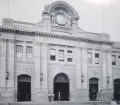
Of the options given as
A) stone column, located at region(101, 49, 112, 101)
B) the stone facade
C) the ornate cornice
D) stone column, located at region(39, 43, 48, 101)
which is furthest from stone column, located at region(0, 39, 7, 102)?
stone column, located at region(101, 49, 112, 101)

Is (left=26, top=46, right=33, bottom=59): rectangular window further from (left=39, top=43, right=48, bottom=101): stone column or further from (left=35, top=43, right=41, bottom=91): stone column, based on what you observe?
(left=39, top=43, right=48, bottom=101): stone column

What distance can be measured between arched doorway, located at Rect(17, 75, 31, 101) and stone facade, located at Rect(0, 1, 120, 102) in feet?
1.72

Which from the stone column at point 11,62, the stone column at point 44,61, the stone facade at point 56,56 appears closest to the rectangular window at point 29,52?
the stone facade at point 56,56

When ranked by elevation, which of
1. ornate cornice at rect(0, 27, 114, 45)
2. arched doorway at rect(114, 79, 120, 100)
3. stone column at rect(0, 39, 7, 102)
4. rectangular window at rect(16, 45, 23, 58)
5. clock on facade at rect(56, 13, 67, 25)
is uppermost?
clock on facade at rect(56, 13, 67, 25)

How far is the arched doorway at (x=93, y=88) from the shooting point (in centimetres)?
3669

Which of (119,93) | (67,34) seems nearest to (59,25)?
(67,34)

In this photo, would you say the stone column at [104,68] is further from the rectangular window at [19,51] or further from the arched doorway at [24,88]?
the rectangular window at [19,51]

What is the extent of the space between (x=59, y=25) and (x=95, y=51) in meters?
7.03

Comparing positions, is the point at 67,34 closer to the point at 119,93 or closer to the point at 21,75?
the point at 21,75

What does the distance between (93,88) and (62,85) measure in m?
5.19

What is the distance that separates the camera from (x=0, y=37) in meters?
30.3

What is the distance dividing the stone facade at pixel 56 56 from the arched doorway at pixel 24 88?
1.72ft

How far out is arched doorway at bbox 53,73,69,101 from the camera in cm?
3409

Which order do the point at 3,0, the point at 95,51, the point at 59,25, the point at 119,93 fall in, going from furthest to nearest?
1. the point at 119,93
2. the point at 95,51
3. the point at 59,25
4. the point at 3,0
